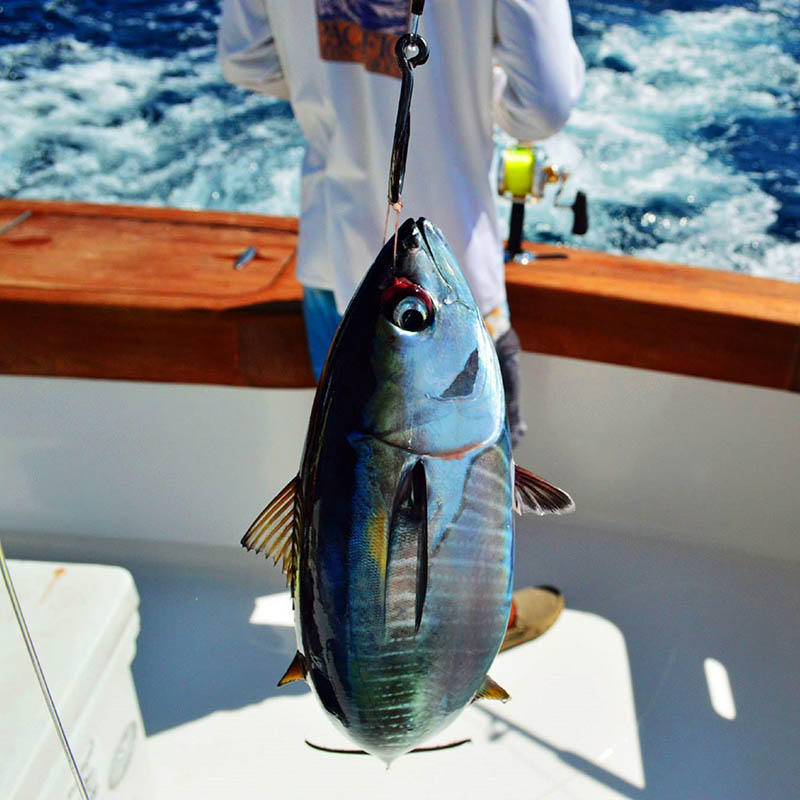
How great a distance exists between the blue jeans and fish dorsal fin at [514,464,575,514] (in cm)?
91

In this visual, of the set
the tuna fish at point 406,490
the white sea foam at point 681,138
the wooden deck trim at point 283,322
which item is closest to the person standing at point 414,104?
the wooden deck trim at point 283,322

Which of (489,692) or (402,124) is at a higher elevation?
(402,124)

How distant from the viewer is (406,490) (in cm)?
64

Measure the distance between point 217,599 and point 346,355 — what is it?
166 centimetres

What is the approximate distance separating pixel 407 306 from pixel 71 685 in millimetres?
807

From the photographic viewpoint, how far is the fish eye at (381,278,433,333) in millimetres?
639

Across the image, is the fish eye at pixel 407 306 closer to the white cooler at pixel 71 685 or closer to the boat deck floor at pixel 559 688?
the white cooler at pixel 71 685

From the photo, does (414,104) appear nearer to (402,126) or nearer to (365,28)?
(365,28)

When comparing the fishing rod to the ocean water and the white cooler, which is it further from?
the ocean water

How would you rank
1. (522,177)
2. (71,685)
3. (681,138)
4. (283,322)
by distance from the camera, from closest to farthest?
(71,685), (283,322), (522,177), (681,138)

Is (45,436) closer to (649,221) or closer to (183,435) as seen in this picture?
(183,435)

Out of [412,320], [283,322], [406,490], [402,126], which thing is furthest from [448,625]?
[283,322]

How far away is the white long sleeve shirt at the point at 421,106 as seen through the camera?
4.33 ft

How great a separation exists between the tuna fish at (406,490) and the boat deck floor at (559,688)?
3.79ft
